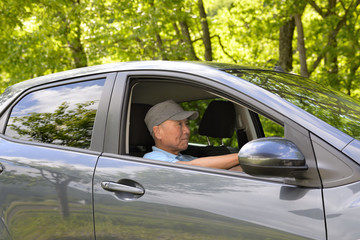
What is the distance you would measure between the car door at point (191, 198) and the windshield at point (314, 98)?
0.20 metres

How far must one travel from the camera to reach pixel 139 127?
342cm

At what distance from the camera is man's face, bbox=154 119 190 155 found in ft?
10.9

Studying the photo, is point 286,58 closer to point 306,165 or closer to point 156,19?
point 156,19

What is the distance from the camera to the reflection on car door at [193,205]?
198 centimetres

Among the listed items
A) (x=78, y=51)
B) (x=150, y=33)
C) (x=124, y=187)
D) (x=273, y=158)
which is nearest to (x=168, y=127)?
(x=124, y=187)

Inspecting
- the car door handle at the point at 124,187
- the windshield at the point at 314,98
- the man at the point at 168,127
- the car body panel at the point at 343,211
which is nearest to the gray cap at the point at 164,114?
the man at the point at 168,127

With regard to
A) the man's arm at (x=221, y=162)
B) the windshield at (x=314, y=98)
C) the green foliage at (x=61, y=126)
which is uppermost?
the windshield at (x=314, y=98)

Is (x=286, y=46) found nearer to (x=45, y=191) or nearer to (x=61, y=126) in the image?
(x=61, y=126)

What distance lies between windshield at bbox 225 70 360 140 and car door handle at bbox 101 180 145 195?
0.75 meters

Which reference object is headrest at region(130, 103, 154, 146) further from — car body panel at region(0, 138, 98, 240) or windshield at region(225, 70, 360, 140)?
windshield at region(225, 70, 360, 140)

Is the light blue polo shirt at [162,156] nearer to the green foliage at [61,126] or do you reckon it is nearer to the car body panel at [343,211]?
the green foliage at [61,126]

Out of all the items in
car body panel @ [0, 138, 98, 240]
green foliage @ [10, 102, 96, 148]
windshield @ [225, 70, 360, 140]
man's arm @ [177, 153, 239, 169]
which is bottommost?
car body panel @ [0, 138, 98, 240]

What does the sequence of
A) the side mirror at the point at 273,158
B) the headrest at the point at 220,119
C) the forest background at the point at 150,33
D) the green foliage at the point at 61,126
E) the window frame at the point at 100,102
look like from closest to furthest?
the side mirror at the point at 273,158
the window frame at the point at 100,102
the green foliage at the point at 61,126
the headrest at the point at 220,119
the forest background at the point at 150,33

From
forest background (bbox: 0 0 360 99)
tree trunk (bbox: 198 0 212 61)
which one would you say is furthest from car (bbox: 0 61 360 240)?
tree trunk (bbox: 198 0 212 61)
